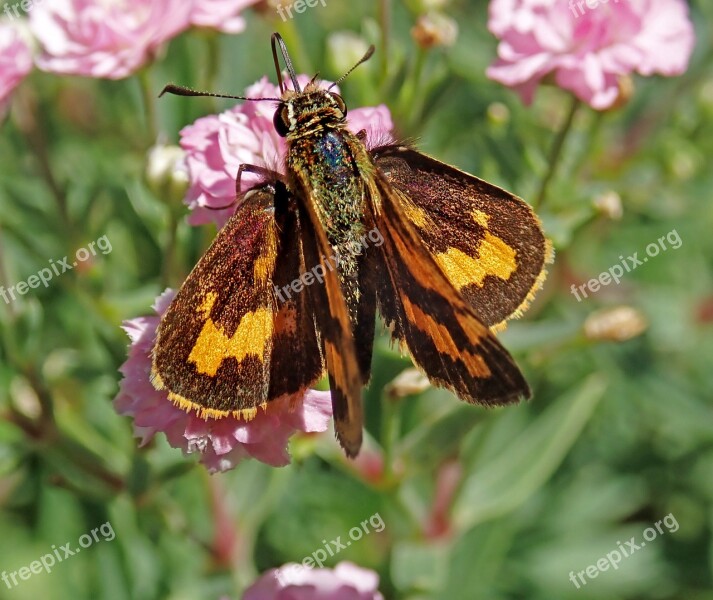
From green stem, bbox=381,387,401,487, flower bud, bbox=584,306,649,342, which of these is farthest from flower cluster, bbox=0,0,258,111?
flower bud, bbox=584,306,649,342

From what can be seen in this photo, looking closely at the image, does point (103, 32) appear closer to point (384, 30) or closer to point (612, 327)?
point (384, 30)

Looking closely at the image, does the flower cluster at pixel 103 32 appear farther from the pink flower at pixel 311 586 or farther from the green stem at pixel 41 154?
the pink flower at pixel 311 586

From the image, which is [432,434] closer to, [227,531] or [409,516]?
[409,516]

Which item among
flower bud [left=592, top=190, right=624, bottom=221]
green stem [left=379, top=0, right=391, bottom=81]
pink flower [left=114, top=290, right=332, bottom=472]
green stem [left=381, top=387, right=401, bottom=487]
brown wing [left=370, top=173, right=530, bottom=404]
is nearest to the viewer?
brown wing [left=370, top=173, right=530, bottom=404]

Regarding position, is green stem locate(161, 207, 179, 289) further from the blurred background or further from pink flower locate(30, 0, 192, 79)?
pink flower locate(30, 0, 192, 79)

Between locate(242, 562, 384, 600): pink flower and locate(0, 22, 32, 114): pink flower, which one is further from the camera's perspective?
locate(0, 22, 32, 114): pink flower

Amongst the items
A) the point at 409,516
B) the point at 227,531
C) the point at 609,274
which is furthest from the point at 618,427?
the point at 227,531
